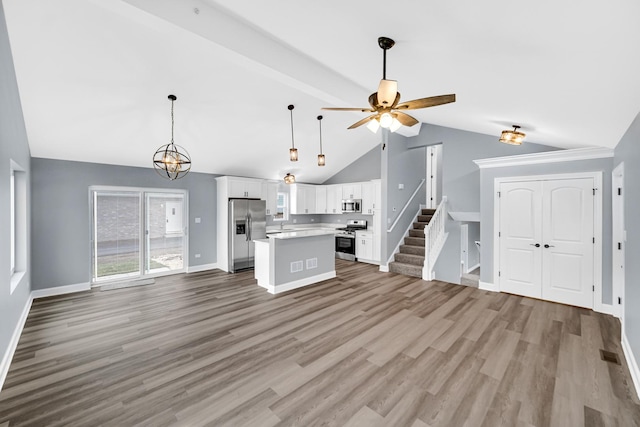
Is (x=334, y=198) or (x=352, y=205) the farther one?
(x=334, y=198)

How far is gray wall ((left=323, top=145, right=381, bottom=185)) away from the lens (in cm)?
820

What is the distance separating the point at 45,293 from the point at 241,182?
13.9 ft

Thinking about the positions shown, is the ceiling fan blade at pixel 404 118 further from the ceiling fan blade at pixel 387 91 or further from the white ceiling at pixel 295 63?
the white ceiling at pixel 295 63

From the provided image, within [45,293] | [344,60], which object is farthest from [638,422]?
[45,293]

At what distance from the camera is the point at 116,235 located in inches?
226

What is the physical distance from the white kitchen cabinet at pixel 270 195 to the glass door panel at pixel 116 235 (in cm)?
298

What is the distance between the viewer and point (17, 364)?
2.79 metres

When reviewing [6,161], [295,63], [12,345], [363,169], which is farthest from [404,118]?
[363,169]

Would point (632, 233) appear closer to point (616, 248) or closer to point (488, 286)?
point (616, 248)

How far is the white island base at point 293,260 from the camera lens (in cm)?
511

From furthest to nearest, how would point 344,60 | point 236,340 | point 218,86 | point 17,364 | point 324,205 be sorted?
point 324,205
point 218,86
point 236,340
point 344,60
point 17,364

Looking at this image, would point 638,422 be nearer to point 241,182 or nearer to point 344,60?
point 344,60

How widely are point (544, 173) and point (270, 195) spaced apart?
6160 mm

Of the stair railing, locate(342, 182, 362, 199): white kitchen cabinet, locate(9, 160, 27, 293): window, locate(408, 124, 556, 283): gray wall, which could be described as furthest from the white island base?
locate(9, 160, 27, 293): window
